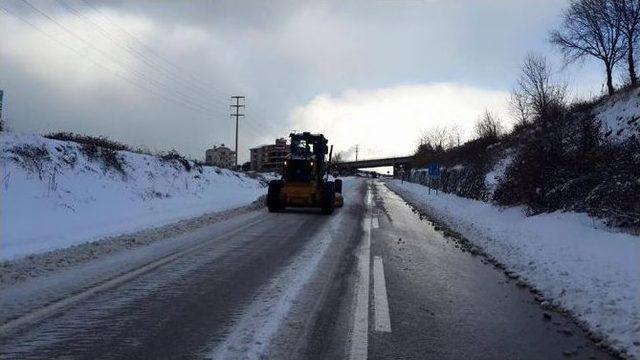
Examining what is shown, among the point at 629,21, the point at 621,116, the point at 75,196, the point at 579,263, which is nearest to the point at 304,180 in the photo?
the point at 75,196

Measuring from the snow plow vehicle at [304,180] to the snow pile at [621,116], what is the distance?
9969 millimetres

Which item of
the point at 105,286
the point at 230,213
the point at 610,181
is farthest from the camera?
the point at 230,213

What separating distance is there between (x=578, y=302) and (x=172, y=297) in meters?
5.15

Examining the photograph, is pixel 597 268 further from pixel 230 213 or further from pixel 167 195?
pixel 167 195

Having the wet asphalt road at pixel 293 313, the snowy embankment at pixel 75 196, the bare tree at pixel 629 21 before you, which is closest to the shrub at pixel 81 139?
the snowy embankment at pixel 75 196

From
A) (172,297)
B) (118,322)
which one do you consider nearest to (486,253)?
(172,297)

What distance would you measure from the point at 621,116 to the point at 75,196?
20.4 meters

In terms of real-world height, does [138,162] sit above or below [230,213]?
above

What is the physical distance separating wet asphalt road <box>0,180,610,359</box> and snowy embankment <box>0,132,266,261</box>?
356cm

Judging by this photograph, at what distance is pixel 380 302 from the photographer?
24.6ft

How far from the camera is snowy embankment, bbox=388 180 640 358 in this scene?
257 inches

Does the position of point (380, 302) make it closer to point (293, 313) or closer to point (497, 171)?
point (293, 313)

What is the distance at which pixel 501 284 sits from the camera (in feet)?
29.2

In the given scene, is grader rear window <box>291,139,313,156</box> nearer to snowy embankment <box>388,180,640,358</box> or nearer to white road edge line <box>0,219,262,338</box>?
snowy embankment <box>388,180,640,358</box>
